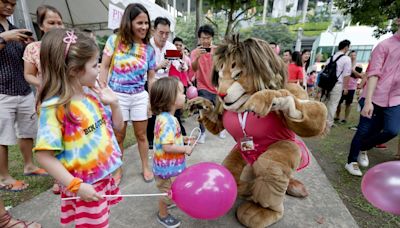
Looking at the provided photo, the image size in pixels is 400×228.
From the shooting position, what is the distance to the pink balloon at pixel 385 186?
4.84 ft

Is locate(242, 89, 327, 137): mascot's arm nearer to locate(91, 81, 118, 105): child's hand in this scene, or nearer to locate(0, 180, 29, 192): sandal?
locate(91, 81, 118, 105): child's hand

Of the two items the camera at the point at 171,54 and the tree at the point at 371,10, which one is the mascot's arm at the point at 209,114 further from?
the tree at the point at 371,10

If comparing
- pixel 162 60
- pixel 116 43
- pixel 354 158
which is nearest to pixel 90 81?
pixel 116 43

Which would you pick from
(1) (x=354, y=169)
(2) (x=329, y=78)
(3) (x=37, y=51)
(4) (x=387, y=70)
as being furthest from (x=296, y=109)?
(2) (x=329, y=78)

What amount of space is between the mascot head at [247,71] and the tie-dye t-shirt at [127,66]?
98 cm

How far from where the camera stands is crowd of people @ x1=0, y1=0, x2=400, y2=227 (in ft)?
3.89

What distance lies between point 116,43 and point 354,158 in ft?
10.2

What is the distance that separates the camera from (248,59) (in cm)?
172

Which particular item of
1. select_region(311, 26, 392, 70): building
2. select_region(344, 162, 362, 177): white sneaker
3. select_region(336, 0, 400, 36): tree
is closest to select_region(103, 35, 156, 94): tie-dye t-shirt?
select_region(344, 162, 362, 177): white sneaker

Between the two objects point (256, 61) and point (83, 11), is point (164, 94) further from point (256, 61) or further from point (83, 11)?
point (83, 11)

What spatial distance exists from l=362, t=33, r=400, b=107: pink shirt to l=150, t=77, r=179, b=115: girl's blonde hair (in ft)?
7.46

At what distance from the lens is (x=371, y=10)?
5980 mm

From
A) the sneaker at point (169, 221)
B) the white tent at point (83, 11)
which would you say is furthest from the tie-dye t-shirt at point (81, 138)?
the white tent at point (83, 11)

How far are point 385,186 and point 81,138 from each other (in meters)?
1.82
